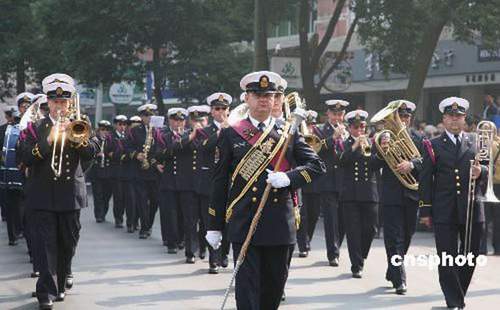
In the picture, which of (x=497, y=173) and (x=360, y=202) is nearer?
(x=360, y=202)

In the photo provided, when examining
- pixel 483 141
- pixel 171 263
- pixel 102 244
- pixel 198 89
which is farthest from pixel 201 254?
pixel 198 89

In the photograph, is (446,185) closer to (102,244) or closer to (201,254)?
(201,254)

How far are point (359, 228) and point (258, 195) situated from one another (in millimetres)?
5092

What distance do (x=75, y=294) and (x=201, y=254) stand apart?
3227 mm

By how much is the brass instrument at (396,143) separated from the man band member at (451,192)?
110 centimetres

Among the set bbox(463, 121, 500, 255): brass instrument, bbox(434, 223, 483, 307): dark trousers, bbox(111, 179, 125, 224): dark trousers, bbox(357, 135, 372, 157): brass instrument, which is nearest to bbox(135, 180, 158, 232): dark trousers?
bbox(111, 179, 125, 224): dark trousers

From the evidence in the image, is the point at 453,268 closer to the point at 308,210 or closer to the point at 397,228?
the point at 397,228

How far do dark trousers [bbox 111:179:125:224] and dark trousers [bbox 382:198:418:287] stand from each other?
26.0 feet

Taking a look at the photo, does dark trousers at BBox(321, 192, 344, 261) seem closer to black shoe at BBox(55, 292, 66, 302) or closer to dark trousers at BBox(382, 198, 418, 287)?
dark trousers at BBox(382, 198, 418, 287)

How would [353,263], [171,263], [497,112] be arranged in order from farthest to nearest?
[497,112] < [171,263] < [353,263]

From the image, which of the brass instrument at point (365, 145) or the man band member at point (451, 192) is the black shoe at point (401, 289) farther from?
the brass instrument at point (365, 145)

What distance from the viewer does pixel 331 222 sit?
13.2 metres

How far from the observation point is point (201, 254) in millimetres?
13477

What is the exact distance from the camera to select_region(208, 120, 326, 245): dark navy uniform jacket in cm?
727
